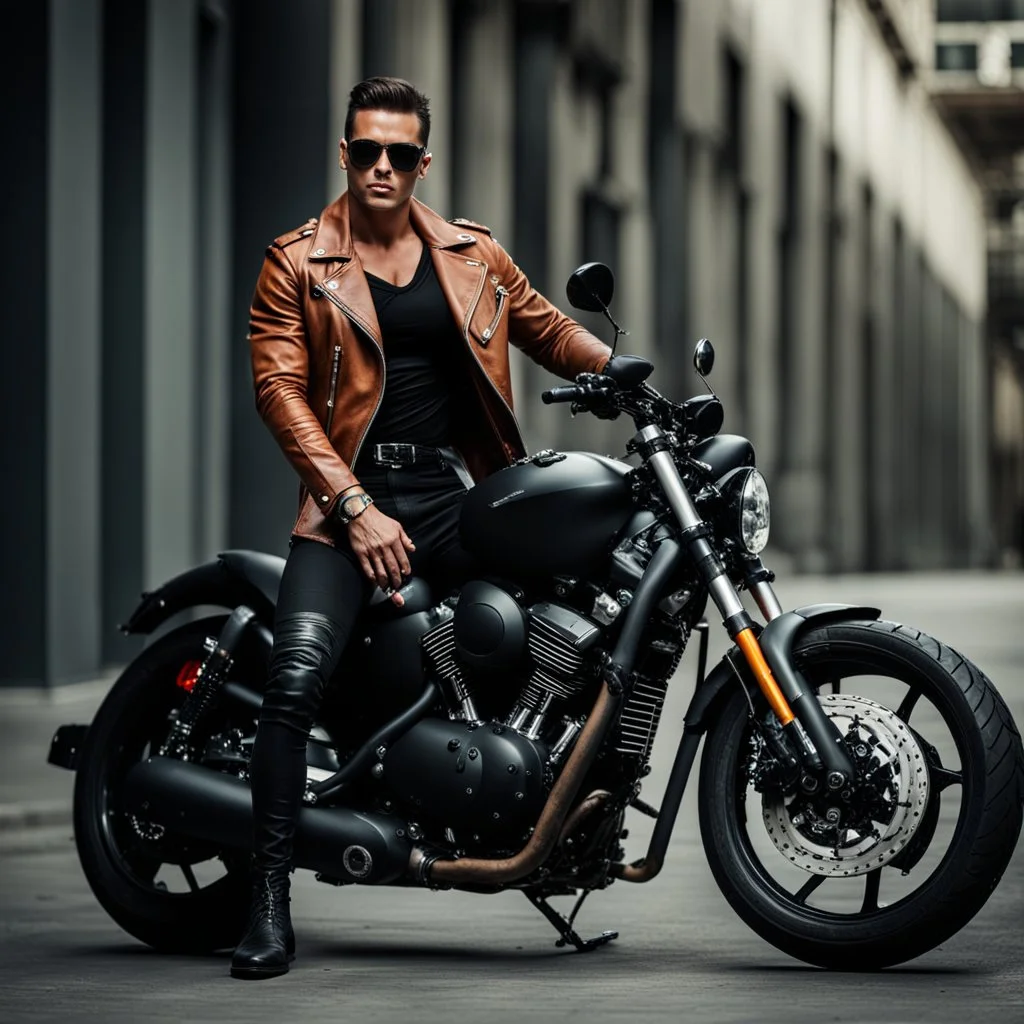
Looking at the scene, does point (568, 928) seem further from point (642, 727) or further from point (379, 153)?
point (379, 153)

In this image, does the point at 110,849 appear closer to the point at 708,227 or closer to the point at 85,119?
the point at 85,119

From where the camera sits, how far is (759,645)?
5.47 meters

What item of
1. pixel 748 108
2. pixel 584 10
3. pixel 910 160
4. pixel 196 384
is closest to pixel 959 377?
pixel 910 160

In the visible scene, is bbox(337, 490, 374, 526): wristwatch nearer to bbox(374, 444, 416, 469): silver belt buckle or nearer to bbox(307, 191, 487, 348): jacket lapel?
bbox(374, 444, 416, 469): silver belt buckle

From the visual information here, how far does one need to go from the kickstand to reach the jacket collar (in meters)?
1.58

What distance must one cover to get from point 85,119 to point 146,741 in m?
8.84

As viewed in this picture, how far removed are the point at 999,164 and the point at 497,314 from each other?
69.0 meters

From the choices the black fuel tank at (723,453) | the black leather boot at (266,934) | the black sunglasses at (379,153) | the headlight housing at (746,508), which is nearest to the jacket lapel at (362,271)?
the black sunglasses at (379,153)

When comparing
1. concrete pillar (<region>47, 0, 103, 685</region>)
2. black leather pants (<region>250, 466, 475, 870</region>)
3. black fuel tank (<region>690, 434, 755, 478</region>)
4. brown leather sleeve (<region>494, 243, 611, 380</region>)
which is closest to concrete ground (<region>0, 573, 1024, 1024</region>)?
black leather pants (<region>250, 466, 475, 870</region>)

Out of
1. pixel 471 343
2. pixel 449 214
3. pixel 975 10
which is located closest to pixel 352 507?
pixel 471 343

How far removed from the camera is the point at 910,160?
56.9m

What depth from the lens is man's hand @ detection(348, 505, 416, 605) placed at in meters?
5.59

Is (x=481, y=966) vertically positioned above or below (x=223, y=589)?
below

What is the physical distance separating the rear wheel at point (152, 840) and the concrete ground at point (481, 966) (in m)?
0.11
